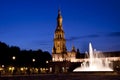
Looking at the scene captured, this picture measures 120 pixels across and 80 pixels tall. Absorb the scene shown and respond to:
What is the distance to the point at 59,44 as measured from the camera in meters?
188

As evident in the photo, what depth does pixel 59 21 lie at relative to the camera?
19400cm

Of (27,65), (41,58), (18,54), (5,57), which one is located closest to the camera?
(5,57)

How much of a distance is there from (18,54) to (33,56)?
2157 cm

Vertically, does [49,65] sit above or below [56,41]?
below

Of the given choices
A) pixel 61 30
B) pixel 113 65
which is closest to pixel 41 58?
pixel 61 30

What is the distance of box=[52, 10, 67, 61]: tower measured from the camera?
188 metres

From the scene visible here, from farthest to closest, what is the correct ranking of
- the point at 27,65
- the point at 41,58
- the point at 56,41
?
the point at 56,41 < the point at 41,58 < the point at 27,65

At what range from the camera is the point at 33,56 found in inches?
6147

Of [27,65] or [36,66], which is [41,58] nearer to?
[36,66]

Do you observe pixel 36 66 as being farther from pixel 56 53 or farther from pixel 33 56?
pixel 56 53

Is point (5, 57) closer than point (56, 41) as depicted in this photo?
Yes

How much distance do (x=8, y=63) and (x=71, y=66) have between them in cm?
7563

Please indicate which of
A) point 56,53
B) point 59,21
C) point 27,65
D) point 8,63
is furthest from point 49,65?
point 8,63

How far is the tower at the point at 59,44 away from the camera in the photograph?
7407 inches
